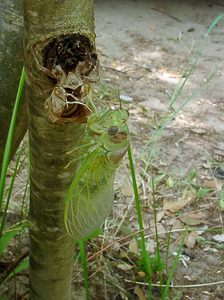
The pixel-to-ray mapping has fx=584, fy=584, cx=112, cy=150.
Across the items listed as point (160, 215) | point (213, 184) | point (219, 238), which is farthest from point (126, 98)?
point (219, 238)

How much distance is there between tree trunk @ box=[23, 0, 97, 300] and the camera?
702 mm

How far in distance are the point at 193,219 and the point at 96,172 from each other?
1.04 meters

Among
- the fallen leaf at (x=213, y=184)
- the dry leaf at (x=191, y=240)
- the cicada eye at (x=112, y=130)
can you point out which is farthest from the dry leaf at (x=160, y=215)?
the cicada eye at (x=112, y=130)

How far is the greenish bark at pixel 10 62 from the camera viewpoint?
1.08 metres

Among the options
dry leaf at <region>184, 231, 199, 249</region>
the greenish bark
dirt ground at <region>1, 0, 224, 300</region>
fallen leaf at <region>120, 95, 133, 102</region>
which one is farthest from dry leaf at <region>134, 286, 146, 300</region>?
fallen leaf at <region>120, 95, 133, 102</region>

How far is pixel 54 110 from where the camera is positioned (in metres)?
0.69

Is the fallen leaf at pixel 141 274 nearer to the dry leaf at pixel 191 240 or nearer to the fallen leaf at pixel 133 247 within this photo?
the fallen leaf at pixel 133 247

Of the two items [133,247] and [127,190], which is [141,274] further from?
[127,190]

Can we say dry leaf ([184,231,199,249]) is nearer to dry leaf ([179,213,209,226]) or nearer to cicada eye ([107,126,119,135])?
dry leaf ([179,213,209,226])

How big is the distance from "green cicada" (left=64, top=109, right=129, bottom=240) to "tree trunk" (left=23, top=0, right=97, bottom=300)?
3 centimetres

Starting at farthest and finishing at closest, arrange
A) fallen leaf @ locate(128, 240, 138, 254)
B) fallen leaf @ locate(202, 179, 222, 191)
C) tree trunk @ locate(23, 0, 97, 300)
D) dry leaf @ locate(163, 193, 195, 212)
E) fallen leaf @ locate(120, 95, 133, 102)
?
fallen leaf @ locate(120, 95, 133, 102)
fallen leaf @ locate(202, 179, 222, 191)
dry leaf @ locate(163, 193, 195, 212)
fallen leaf @ locate(128, 240, 138, 254)
tree trunk @ locate(23, 0, 97, 300)

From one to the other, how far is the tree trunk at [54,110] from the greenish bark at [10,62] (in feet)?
0.87

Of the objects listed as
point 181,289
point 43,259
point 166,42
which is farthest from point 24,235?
point 166,42

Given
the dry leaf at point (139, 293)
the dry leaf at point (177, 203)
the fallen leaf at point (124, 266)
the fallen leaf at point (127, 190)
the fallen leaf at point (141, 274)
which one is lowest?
the dry leaf at point (139, 293)
